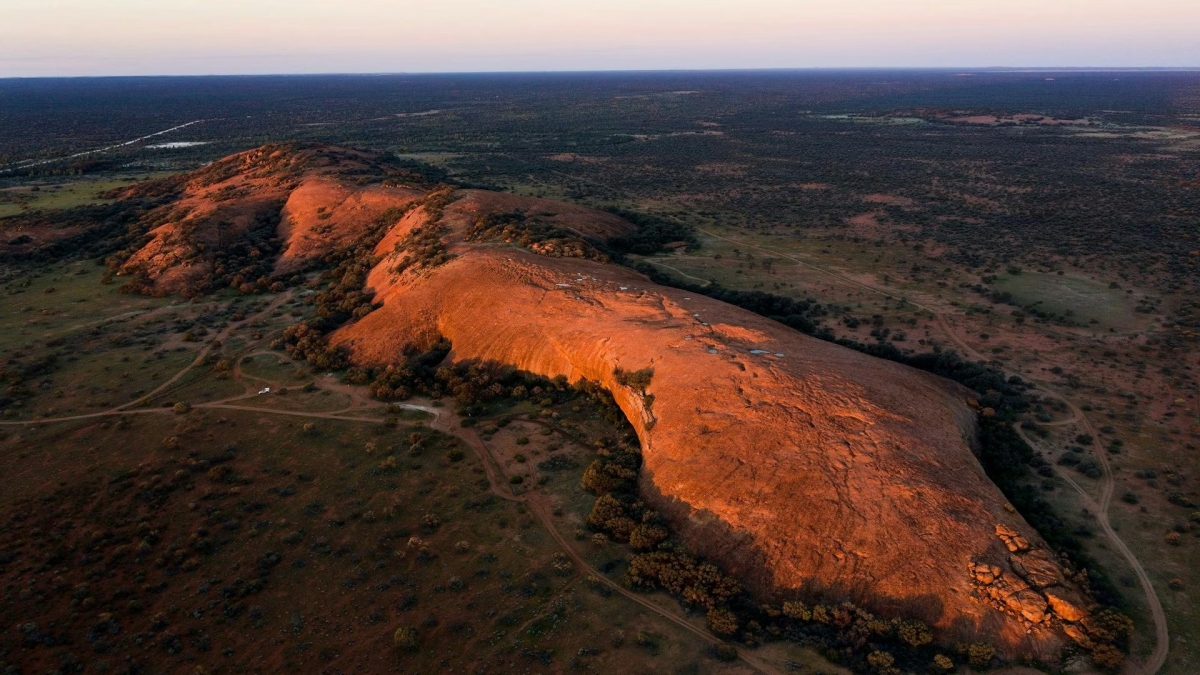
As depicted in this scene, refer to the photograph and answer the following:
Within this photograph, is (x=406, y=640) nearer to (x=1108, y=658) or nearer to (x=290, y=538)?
(x=290, y=538)

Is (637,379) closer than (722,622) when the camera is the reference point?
No

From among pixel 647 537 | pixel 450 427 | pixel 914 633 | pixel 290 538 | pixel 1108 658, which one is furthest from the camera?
pixel 450 427

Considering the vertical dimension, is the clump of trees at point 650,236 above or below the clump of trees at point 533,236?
below

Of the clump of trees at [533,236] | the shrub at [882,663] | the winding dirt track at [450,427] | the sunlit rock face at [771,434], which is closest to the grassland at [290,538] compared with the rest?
the winding dirt track at [450,427]

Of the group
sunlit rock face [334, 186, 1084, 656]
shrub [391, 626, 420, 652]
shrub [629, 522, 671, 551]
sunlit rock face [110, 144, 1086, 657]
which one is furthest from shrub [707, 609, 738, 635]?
shrub [391, 626, 420, 652]

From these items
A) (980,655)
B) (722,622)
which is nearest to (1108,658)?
(980,655)

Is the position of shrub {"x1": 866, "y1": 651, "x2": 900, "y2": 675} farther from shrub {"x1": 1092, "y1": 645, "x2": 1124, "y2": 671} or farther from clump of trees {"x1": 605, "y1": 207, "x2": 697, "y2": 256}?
clump of trees {"x1": 605, "y1": 207, "x2": 697, "y2": 256}

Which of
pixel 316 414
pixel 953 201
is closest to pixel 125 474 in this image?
pixel 316 414

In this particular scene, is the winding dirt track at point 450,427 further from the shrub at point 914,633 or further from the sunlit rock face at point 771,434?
the shrub at point 914,633
